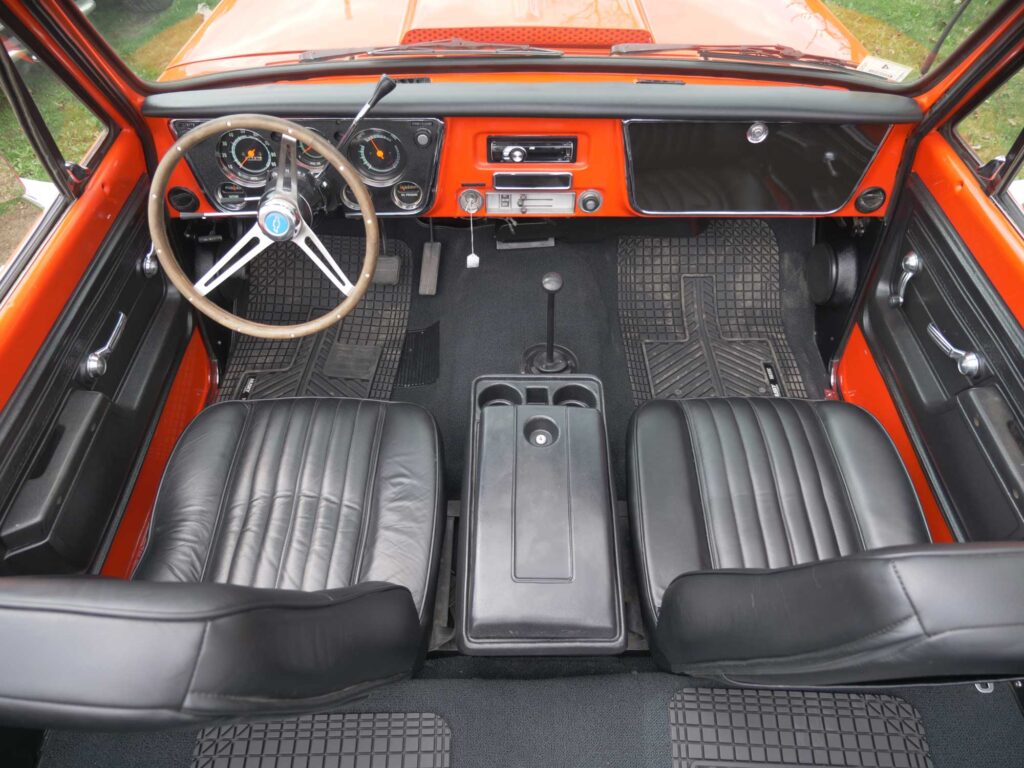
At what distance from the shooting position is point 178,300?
1.97 meters

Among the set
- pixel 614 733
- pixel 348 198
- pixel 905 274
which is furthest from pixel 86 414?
pixel 905 274

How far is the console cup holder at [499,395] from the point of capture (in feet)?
6.02

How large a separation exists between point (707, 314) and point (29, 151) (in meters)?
2.05

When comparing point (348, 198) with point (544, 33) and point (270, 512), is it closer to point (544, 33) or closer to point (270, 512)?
point (544, 33)

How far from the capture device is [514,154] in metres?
1.89

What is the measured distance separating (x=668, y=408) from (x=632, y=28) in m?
1.00

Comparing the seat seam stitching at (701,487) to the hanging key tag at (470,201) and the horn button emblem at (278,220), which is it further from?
the horn button emblem at (278,220)

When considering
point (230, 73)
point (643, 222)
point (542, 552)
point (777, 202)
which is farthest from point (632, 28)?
point (542, 552)

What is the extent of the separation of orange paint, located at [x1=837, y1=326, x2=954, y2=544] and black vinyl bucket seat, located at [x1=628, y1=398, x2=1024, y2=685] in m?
0.16

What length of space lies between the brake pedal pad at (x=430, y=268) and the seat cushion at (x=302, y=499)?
924mm

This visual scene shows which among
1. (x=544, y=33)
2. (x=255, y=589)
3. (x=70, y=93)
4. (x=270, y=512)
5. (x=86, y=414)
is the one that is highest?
(x=544, y=33)

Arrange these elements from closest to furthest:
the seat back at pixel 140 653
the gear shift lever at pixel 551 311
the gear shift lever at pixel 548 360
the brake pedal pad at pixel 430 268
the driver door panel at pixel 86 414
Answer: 1. the seat back at pixel 140 653
2. the driver door panel at pixel 86 414
3. the gear shift lever at pixel 551 311
4. the gear shift lever at pixel 548 360
5. the brake pedal pad at pixel 430 268

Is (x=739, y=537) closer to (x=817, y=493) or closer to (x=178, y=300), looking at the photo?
(x=817, y=493)

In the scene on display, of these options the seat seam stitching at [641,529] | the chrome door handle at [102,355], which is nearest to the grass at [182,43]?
the chrome door handle at [102,355]
